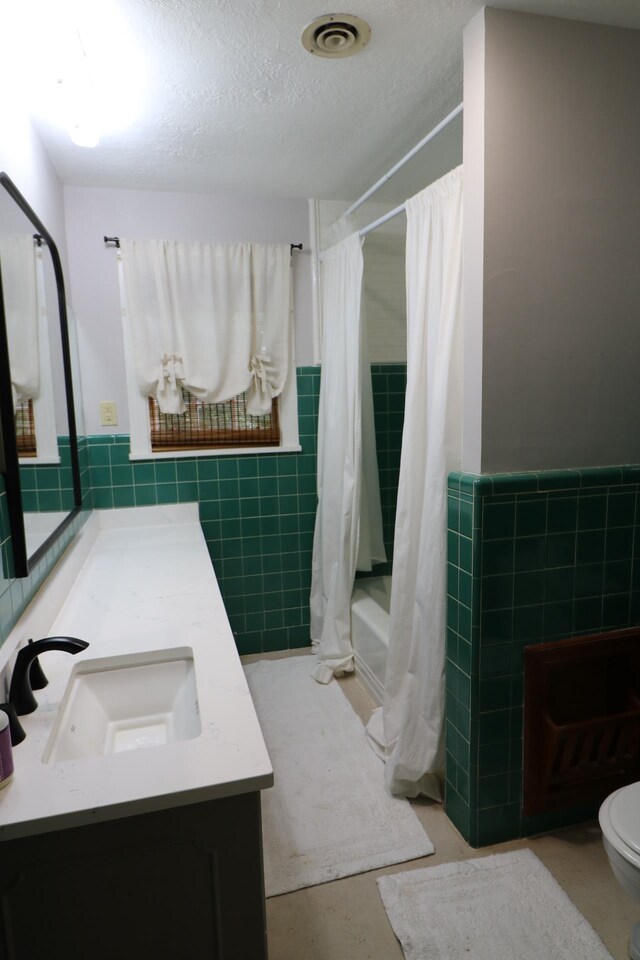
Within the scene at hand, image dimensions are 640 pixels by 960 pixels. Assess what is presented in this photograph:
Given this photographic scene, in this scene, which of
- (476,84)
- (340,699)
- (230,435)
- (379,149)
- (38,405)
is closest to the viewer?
(476,84)

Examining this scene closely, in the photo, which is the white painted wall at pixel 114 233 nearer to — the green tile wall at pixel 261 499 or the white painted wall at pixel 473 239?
the green tile wall at pixel 261 499

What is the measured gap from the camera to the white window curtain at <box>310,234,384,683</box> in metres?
2.47

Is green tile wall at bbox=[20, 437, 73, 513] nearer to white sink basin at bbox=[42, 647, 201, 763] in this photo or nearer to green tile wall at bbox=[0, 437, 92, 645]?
green tile wall at bbox=[0, 437, 92, 645]

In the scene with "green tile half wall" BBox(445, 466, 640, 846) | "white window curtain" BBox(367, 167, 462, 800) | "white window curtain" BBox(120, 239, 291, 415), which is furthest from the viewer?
"white window curtain" BBox(120, 239, 291, 415)

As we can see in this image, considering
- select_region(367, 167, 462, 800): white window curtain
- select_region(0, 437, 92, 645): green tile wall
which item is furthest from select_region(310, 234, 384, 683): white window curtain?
select_region(0, 437, 92, 645): green tile wall

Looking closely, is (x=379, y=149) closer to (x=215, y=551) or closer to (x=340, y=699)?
(x=215, y=551)

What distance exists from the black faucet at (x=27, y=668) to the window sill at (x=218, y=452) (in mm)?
1641

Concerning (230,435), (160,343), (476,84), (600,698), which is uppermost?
(476,84)

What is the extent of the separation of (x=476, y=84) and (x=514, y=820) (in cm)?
212

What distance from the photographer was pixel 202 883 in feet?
3.05

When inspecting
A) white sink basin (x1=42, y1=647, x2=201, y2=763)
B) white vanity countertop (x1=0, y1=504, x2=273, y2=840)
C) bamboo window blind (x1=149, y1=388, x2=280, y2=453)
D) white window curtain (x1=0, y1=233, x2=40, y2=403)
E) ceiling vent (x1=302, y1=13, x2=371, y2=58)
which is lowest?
white sink basin (x1=42, y1=647, x2=201, y2=763)

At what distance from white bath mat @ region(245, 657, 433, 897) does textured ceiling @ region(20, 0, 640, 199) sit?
2330 mm

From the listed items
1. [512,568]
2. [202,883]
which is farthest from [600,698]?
[202,883]

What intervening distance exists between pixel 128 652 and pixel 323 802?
3.24ft
